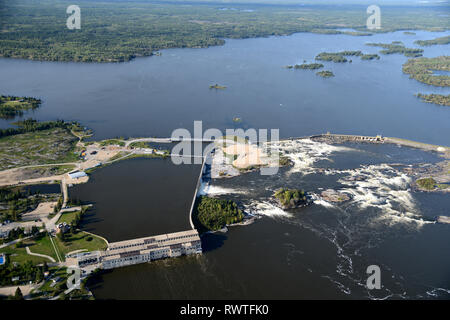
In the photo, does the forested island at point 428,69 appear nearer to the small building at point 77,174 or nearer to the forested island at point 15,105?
the small building at point 77,174

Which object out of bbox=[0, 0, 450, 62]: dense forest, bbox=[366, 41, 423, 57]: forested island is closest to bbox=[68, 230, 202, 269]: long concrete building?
bbox=[0, 0, 450, 62]: dense forest

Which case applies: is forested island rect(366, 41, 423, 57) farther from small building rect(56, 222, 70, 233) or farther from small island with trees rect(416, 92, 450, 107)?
small building rect(56, 222, 70, 233)

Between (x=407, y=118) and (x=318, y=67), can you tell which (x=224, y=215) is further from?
(x=318, y=67)

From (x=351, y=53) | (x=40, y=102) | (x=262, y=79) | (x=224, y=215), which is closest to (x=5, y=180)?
(x=224, y=215)

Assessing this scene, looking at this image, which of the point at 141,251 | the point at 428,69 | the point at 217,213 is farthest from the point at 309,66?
the point at 141,251

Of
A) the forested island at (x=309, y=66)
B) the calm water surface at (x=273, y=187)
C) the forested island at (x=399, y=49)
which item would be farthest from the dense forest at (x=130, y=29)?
the forested island at (x=309, y=66)
